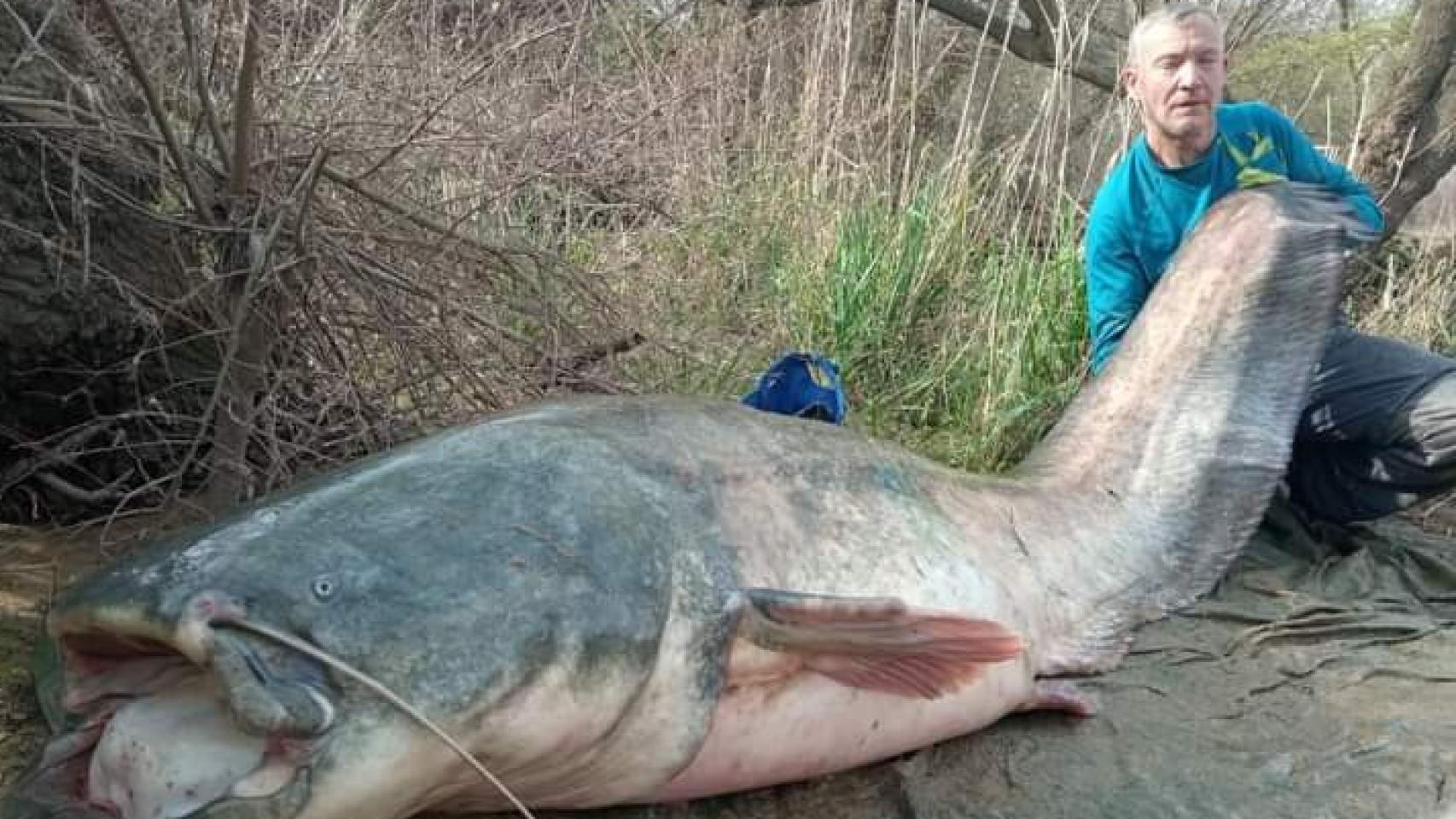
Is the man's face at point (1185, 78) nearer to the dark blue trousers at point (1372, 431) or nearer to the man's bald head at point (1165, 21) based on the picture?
the man's bald head at point (1165, 21)

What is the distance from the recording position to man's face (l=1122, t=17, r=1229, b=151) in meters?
3.21

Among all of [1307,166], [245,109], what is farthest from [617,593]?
[1307,166]

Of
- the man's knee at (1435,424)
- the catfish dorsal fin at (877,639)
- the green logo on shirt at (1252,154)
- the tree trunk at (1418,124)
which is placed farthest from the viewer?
the tree trunk at (1418,124)

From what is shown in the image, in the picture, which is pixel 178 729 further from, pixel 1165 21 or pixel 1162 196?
pixel 1165 21

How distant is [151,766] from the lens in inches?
50.0

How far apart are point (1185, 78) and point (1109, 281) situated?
54 cm

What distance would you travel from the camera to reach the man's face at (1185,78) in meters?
3.21

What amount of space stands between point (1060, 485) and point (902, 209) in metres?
2.16

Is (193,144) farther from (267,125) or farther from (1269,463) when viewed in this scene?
(1269,463)

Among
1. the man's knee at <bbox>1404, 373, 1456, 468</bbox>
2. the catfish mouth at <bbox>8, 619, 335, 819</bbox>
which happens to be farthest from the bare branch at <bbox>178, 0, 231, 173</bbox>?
the man's knee at <bbox>1404, 373, 1456, 468</bbox>

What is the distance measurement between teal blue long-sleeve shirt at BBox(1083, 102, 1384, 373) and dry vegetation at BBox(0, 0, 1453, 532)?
60 cm

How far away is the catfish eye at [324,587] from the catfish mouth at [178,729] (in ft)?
0.23

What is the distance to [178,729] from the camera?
4.22ft

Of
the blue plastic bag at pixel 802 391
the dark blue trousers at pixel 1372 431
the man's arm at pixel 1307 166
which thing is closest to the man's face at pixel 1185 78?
the man's arm at pixel 1307 166
